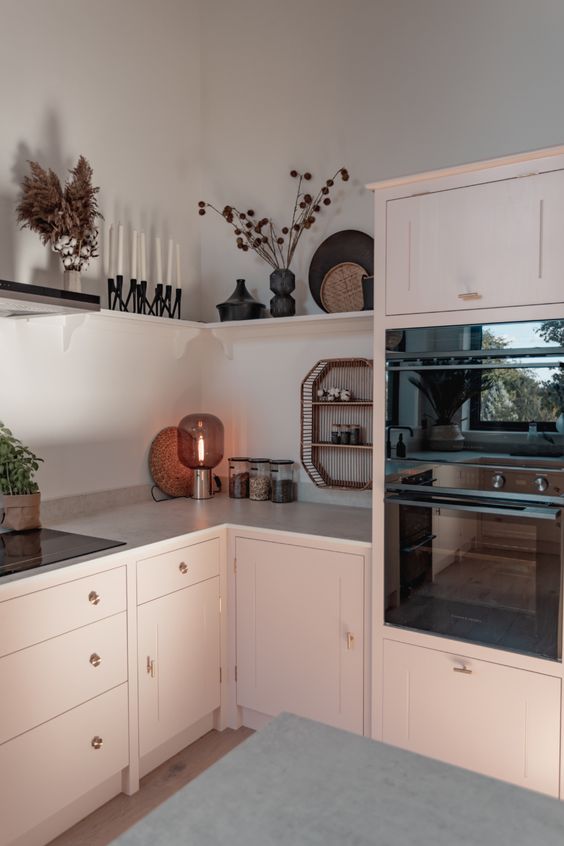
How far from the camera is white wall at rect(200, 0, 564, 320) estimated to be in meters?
2.49

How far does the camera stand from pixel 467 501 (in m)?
2.00

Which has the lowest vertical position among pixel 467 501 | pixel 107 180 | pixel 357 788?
pixel 357 788

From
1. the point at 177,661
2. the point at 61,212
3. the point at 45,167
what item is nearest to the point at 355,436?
the point at 177,661

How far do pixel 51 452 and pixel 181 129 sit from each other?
5.72 ft

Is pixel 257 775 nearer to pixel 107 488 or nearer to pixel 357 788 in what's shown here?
pixel 357 788

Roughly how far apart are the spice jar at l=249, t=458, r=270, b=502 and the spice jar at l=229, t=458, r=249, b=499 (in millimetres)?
37

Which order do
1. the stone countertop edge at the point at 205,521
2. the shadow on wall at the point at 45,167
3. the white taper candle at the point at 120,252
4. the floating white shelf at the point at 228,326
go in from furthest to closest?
the white taper candle at the point at 120,252
the floating white shelf at the point at 228,326
the shadow on wall at the point at 45,167
the stone countertop edge at the point at 205,521

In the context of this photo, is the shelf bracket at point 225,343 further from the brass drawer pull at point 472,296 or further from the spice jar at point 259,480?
the brass drawer pull at point 472,296

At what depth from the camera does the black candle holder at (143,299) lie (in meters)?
2.77

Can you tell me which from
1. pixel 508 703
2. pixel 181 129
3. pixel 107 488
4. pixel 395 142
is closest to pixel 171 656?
pixel 107 488

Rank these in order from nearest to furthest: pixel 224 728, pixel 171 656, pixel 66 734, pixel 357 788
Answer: pixel 357 788
pixel 66 734
pixel 171 656
pixel 224 728

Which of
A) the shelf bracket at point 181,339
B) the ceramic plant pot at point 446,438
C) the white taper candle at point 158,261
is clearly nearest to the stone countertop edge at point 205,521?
the ceramic plant pot at point 446,438

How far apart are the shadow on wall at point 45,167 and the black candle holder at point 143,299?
0.25 metres

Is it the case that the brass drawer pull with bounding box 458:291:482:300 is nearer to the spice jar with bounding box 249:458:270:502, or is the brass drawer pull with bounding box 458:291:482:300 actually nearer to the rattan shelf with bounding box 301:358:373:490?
the rattan shelf with bounding box 301:358:373:490
